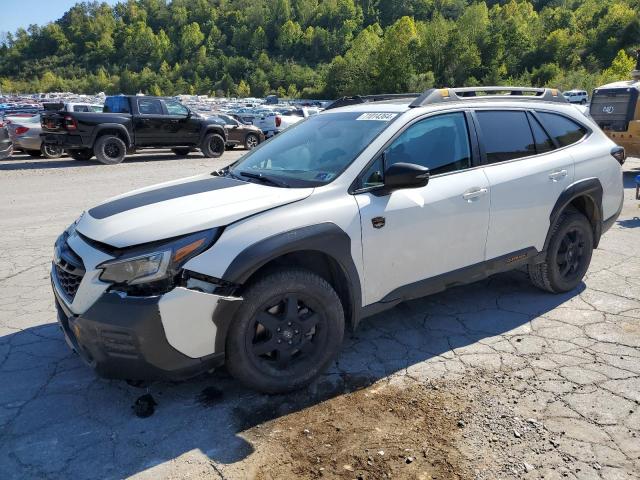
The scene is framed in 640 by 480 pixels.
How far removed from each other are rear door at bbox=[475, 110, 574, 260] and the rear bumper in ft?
7.67

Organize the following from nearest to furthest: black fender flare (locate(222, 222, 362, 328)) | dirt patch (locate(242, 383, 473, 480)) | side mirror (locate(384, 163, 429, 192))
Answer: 1. dirt patch (locate(242, 383, 473, 480))
2. black fender flare (locate(222, 222, 362, 328))
3. side mirror (locate(384, 163, 429, 192))

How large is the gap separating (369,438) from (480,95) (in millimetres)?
3116

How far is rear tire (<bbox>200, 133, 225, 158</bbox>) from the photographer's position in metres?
15.8

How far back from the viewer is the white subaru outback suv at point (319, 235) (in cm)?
268

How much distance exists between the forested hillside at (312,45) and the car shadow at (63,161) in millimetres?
73092

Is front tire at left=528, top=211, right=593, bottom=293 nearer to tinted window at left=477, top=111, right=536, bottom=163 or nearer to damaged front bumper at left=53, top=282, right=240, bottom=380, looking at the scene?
tinted window at left=477, top=111, right=536, bottom=163

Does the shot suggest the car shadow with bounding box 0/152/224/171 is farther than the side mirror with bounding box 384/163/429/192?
Yes

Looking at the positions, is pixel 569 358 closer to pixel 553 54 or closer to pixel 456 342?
pixel 456 342

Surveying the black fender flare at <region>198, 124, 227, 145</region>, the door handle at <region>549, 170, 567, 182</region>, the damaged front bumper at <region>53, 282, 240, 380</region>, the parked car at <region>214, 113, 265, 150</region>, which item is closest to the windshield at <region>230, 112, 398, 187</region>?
the damaged front bumper at <region>53, 282, 240, 380</region>

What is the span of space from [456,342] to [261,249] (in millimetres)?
1787

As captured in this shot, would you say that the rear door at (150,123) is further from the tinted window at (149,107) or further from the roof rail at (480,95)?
the roof rail at (480,95)

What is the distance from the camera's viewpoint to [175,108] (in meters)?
15.0

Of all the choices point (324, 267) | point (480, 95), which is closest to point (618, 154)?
point (480, 95)

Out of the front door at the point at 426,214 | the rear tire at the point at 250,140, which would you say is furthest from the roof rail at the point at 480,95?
the rear tire at the point at 250,140
